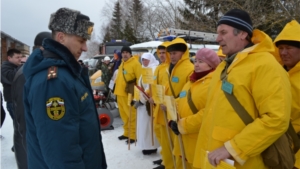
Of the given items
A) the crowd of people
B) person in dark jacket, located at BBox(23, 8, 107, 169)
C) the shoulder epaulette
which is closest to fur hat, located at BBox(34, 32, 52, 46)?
the crowd of people

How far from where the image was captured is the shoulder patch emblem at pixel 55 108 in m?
1.53

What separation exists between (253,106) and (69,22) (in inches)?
56.9

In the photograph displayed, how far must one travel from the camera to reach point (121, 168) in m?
4.61

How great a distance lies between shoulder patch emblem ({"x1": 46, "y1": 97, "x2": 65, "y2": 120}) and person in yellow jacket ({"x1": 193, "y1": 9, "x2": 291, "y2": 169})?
3.64 feet

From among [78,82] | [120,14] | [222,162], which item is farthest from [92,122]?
[120,14]

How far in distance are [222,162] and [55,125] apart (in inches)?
45.5

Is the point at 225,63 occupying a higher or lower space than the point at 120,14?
lower

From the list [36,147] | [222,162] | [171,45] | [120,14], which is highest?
[120,14]

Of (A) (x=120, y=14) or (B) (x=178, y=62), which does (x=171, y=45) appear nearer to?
(B) (x=178, y=62)

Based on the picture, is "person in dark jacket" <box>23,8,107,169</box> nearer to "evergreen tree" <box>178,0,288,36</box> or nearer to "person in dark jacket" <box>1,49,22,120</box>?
"person in dark jacket" <box>1,49,22,120</box>

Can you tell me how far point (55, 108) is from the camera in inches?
60.8

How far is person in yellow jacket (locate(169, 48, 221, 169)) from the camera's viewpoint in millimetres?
2855

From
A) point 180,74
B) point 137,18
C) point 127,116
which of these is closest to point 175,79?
point 180,74

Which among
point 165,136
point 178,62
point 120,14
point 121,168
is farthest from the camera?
point 120,14
